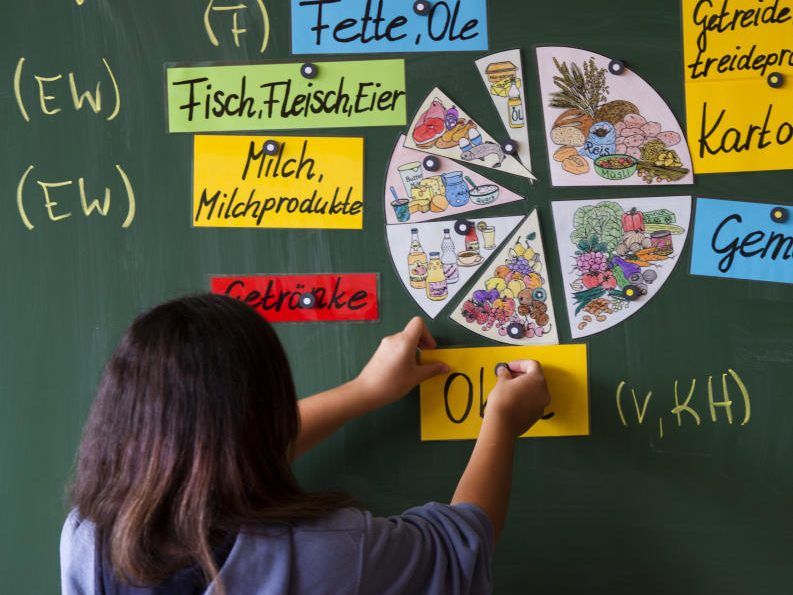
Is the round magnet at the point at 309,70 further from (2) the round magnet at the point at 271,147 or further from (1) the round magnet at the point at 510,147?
(1) the round magnet at the point at 510,147

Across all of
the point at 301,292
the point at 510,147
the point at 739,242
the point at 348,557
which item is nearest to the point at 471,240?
the point at 510,147

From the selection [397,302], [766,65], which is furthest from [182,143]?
[766,65]

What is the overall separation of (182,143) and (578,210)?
512mm

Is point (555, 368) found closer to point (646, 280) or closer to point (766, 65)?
point (646, 280)

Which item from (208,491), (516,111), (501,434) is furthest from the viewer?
(516,111)

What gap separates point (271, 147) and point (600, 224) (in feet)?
1.41

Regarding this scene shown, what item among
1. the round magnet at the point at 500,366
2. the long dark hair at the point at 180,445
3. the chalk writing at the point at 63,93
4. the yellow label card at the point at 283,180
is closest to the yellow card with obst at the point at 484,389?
the round magnet at the point at 500,366

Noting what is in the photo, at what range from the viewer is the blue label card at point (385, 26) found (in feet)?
3.54

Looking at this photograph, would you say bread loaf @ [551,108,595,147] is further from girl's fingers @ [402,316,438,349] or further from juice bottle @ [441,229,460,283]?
girl's fingers @ [402,316,438,349]

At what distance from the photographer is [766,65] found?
1.08m

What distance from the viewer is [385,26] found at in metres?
1.08

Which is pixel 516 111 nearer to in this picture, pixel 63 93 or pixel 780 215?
pixel 780 215

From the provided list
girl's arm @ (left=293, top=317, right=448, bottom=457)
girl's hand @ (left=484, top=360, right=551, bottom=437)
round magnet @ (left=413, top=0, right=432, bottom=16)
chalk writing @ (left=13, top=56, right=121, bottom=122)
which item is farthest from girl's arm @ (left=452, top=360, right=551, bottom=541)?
chalk writing @ (left=13, top=56, right=121, bottom=122)

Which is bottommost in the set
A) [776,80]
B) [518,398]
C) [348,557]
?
[348,557]
